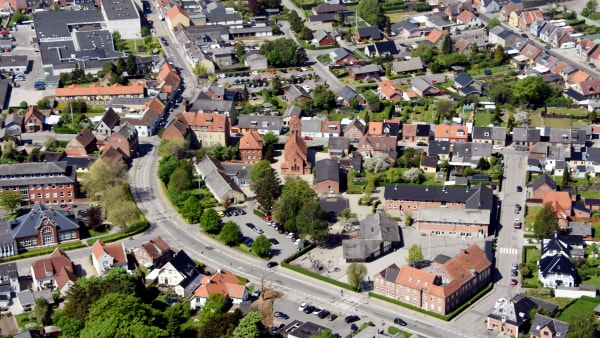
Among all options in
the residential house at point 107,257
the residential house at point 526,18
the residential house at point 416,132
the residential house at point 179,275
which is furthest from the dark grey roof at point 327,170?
the residential house at point 526,18

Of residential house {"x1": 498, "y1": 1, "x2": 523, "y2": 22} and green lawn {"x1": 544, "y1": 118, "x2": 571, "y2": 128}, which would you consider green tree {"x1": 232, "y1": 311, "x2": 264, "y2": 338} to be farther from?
residential house {"x1": 498, "y1": 1, "x2": 523, "y2": 22}

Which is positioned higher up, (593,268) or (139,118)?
(139,118)

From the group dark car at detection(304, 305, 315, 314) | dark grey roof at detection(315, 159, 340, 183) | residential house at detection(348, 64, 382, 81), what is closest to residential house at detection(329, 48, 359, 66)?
residential house at detection(348, 64, 382, 81)

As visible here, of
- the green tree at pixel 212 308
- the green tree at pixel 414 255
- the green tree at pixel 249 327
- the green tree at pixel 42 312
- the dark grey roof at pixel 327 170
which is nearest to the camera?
the green tree at pixel 249 327

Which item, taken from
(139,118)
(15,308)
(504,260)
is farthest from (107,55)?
(504,260)

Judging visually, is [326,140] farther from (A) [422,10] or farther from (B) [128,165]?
(A) [422,10]

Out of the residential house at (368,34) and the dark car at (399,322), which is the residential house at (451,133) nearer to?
the dark car at (399,322)

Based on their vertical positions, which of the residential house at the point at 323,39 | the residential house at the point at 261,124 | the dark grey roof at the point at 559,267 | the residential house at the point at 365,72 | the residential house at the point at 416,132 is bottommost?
the dark grey roof at the point at 559,267

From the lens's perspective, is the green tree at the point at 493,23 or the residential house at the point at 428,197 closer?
the residential house at the point at 428,197
